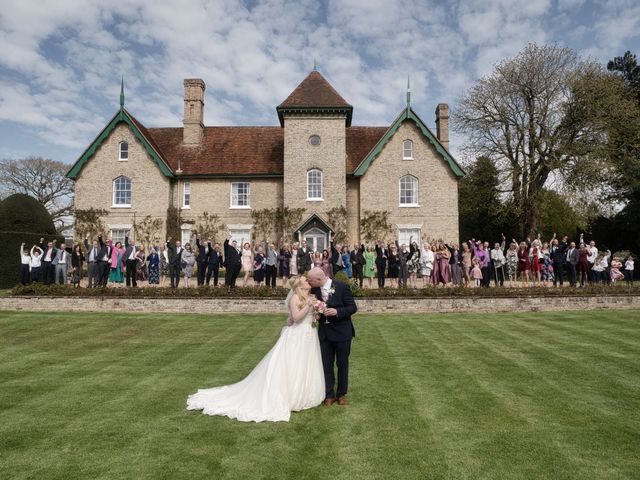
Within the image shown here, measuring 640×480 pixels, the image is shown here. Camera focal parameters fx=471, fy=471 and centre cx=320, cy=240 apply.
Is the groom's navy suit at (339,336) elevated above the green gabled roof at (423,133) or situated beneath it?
situated beneath

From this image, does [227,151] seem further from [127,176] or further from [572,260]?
[572,260]

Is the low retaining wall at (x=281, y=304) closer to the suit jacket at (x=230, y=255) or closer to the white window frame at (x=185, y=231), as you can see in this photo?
the suit jacket at (x=230, y=255)

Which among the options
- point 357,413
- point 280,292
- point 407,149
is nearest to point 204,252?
point 280,292

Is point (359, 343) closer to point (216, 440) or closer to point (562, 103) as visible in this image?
point (216, 440)

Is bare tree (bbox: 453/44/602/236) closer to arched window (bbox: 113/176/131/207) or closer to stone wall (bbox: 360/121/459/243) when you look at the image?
stone wall (bbox: 360/121/459/243)

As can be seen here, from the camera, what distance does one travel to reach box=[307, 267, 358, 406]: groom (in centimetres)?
645

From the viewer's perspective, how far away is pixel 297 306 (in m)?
6.45

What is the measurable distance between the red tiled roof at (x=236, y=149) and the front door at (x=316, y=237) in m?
4.26

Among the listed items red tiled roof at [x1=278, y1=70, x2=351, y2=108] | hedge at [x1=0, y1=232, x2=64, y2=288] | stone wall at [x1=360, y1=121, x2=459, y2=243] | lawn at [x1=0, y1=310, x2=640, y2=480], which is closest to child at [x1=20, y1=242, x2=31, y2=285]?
hedge at [x1=0, y1=232, x2=64, y2=288]

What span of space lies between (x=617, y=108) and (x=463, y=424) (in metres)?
32.2

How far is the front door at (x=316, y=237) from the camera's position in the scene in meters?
28.5

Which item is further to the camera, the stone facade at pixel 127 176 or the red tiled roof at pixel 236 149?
the red tiled roof at pixel 236 149

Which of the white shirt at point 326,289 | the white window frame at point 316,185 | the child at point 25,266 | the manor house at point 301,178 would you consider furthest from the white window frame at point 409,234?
the white shirt at point 326,289

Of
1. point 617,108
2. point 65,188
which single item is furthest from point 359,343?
point 65,188
